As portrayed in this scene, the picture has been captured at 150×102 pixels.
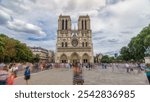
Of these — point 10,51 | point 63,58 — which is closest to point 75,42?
point 63,58

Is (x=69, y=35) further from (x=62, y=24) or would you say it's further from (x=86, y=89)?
(x=86, y=89)

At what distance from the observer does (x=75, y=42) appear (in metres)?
62.6

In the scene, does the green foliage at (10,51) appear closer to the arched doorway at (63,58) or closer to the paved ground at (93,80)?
the arched doorway at (63,58)

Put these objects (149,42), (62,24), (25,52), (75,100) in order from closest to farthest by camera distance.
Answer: (75,100)
(149,42)
(25,52)
(62,24)

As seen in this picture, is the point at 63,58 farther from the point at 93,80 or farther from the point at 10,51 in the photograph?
Answer: the point at 93,80

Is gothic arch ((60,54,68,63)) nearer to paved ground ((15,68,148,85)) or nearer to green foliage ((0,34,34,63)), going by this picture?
green foliage ((0,34,34,63))

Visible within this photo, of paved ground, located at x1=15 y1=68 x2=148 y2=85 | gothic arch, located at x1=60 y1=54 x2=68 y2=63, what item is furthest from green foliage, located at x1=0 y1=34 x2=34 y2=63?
paved ground, located at x1=15 y1=68 x2=148 y2=85

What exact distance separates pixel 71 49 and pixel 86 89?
55.1m

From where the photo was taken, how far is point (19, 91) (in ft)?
26.1

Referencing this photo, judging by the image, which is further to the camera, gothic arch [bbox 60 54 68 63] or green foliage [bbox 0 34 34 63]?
gothic arch [bbox 60 54 68 63]

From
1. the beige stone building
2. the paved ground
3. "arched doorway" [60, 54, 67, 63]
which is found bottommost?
the paved ground

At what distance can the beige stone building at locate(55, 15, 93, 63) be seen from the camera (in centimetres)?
5862

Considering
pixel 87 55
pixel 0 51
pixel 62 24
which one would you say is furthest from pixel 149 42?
pixel 87 55

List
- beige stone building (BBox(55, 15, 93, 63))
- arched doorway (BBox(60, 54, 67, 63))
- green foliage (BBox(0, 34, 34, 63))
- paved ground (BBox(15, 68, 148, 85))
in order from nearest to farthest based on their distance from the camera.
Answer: paved ground (BBox(15, 68, 148, 85))
green foliage (BBox(0, 34, 34, 63))
beige stone building (BBox(55, 15, 93, 63))
arched doorway (BBox(60, 54, 67, 63))
